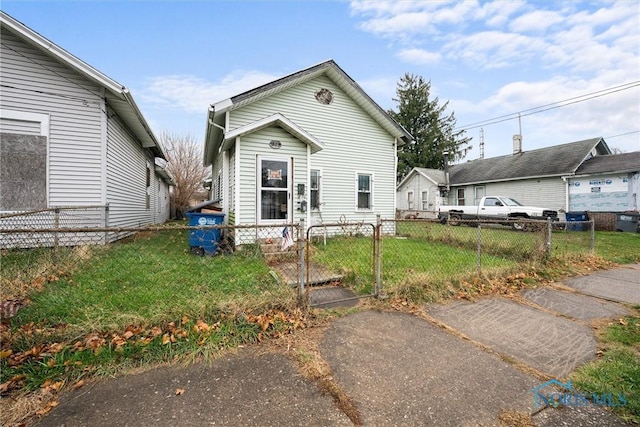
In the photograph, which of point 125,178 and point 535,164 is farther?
point 535,164

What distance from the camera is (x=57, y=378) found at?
89.9 inches

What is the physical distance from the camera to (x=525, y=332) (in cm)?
335

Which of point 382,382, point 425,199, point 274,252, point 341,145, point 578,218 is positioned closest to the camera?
point 382,382

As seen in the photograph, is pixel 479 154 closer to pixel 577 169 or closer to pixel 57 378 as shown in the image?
pixel 577 169

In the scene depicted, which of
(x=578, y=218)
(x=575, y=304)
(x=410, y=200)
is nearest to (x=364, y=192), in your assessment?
(x=575, y=304)

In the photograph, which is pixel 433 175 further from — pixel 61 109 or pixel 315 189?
pixel 61 109

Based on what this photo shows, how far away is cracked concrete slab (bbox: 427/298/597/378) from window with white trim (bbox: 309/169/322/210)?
6.05 metres

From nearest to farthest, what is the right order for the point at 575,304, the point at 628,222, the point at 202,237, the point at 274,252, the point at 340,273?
the point at 575,304 → the point at 340,273 → the point at 274,252 → the point at 202,237 → the point at 628,222

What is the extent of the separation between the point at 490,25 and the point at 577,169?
40.3 ft

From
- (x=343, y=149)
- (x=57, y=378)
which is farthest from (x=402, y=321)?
(x=343, y=149)

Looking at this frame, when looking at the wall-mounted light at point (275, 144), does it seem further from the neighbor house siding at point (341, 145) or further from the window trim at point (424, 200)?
the window trim at point (424, 200)

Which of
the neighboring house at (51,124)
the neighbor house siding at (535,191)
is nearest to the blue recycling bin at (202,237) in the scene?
the neighboring house at (51,124)

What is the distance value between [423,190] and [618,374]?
71.7ft
